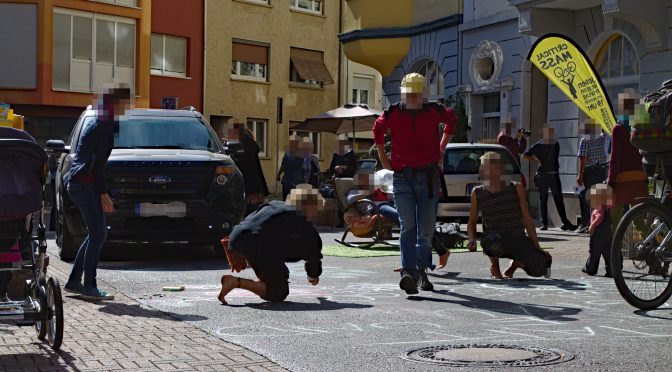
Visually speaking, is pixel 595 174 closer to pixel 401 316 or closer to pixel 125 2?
pixel 401 316

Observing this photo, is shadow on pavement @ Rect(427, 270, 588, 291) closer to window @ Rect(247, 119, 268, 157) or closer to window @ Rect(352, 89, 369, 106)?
window @ Rect(247, 119, 268, 157)

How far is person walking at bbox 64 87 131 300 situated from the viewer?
30.0ft

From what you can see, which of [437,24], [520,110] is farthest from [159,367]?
[437,24]

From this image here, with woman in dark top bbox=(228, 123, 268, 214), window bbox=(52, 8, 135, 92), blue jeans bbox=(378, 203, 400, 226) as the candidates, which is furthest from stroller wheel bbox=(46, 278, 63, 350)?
window bbox=(52, 8, 135, 92)

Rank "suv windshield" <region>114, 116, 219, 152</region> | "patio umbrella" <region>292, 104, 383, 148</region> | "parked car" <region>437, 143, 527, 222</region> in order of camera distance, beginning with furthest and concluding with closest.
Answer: "patio umbrella" <region>292, 104, 383, 148</region>, "parked car" <region>437, 143, 527, 222</region>, "suv windshield" <region>114, 116, 219, 152</region>

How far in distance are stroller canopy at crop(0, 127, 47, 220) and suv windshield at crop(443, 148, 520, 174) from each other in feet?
39.2

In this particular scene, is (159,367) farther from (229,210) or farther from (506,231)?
(229,210)

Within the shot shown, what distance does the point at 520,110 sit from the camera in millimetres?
24766

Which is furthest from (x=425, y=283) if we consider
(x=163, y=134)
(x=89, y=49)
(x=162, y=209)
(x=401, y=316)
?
(x=89, y=49)

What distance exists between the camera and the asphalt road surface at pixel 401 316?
6.41 metres

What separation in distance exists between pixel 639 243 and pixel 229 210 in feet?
18.7

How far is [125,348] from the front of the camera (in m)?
6.60

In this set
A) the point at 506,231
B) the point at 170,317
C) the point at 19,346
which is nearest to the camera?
the point at 19,346

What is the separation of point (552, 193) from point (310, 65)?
25455mm
